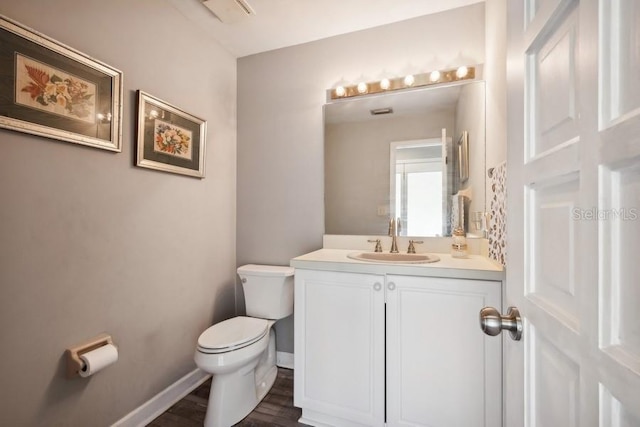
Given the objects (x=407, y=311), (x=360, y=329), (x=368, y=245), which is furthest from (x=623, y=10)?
(x=368, y=245)

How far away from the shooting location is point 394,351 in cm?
141

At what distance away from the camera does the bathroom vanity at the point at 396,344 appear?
1.30 m

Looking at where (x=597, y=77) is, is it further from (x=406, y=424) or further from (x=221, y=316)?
(x=221, y=316)

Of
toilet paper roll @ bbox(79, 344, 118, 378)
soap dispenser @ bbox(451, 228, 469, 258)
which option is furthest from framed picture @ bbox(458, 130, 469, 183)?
toilet paper roll @ bbox(79, 344, 118, 378)

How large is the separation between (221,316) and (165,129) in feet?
4.58

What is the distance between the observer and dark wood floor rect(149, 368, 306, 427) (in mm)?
1613

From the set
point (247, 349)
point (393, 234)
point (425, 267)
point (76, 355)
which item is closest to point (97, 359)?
point (76, 355)

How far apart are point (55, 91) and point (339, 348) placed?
1.75 metres

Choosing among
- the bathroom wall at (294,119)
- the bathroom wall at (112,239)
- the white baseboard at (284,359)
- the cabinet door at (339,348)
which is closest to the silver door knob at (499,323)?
the cabinet door at (339,348)

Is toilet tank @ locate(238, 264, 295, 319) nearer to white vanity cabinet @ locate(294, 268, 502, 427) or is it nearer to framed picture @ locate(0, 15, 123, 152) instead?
white vanity cabinet @ locate(294, 268, 502, 427)

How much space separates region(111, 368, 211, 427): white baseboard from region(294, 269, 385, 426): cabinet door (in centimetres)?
80

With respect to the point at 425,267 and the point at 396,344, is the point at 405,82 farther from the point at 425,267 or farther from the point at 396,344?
the point at 396,344

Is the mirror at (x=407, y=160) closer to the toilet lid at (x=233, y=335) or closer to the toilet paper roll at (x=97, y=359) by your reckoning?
the toilet lid at (x=233, y=335)

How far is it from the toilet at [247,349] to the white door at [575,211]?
4.23 ft
